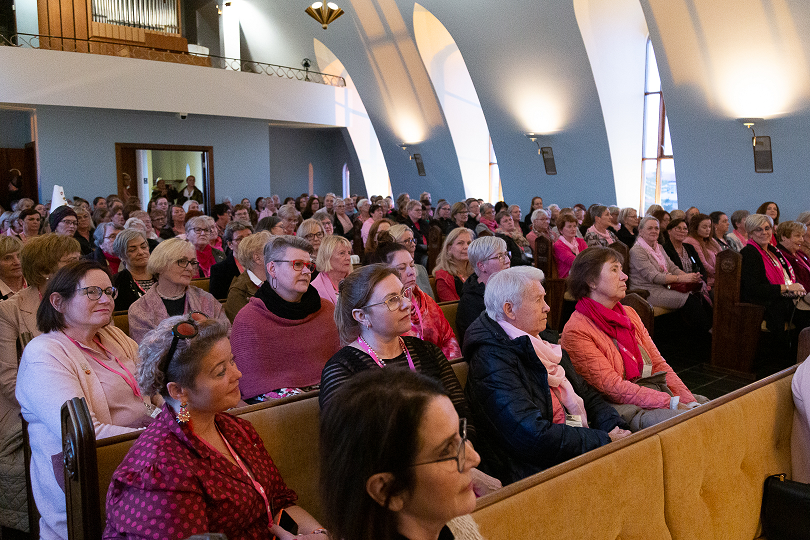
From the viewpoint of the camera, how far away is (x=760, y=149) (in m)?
8.77

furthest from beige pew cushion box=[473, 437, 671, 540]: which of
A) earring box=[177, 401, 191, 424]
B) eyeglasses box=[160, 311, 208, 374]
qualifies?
eyeglasses box=[160, 311, 208, 374]

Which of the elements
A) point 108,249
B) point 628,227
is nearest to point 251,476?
point 108,249

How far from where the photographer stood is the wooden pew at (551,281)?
596 cm

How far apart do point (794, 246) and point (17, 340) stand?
531 centimetres

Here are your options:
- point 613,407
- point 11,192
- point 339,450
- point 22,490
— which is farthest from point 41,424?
point 11,192

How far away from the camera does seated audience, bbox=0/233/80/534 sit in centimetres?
239

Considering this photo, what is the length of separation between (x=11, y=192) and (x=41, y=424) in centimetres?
1096

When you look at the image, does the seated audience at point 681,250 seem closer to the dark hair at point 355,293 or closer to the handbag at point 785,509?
the handbag at point 785,509

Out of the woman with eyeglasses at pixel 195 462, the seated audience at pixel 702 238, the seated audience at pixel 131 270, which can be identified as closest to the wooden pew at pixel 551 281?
the seated audience at pixel 702 238

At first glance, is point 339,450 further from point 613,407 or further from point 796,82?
point 796,82

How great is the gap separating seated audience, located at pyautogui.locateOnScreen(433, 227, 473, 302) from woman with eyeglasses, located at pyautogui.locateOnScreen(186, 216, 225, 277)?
1.85 metres

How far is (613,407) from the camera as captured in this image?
2.68 meters

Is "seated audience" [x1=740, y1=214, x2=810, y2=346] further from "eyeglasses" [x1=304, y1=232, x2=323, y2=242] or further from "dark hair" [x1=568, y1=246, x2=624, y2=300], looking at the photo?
"eyeglasses" [x1=304, y1=232, x2=323, y2=242]

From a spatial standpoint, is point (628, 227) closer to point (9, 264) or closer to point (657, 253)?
point (657, 253)
